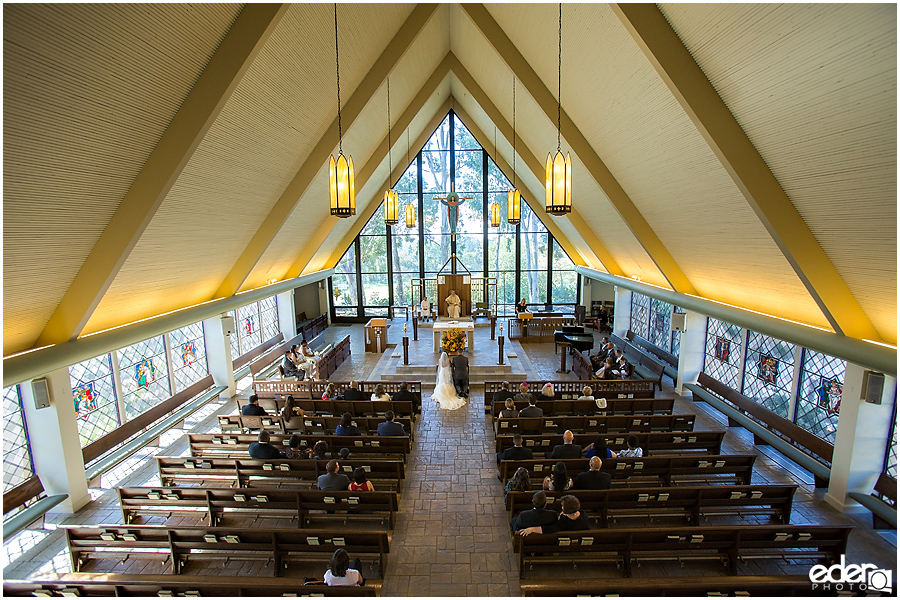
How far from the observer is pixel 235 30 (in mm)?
5379

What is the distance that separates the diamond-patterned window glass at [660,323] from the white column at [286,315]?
1426cm

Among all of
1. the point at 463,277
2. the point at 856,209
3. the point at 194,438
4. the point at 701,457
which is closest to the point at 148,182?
the point at 194,438

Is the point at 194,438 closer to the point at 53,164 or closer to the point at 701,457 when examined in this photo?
the point at 53,164

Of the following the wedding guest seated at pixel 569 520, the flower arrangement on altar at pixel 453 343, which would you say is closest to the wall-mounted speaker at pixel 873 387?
the wedding guest seated at pixel 569 520

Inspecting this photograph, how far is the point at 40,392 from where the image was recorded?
6555 mm

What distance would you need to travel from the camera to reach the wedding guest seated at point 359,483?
586 centimetres

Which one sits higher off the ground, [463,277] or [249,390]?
[463,277]

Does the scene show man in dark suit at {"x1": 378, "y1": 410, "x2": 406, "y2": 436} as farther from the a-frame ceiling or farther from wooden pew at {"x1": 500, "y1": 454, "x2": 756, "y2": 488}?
the a-frame ceiling

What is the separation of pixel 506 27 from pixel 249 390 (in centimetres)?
1213

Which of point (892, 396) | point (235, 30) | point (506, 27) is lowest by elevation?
point (892, 396)

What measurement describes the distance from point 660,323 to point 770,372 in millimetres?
5631

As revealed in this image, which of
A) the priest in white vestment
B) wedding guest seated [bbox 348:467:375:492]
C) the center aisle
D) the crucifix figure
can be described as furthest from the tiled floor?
the crucifix figure

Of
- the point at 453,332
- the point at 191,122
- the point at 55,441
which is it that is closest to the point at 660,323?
the point at 453,332

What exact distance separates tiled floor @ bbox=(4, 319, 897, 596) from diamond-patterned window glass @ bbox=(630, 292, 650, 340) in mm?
6101
